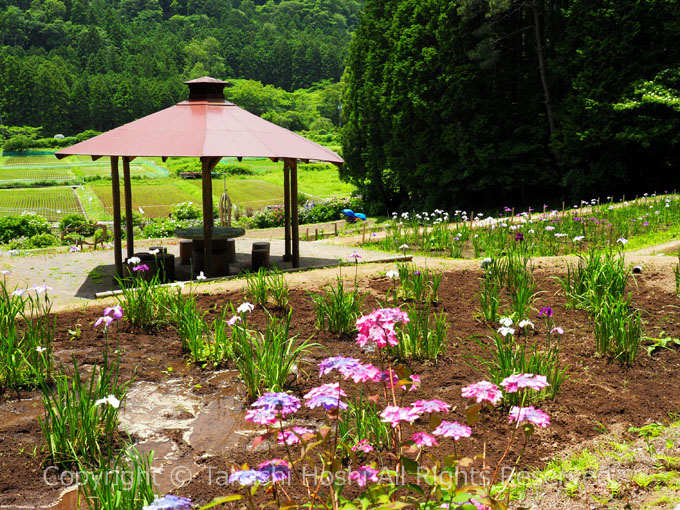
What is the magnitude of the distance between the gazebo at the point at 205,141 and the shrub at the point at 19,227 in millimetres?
12477

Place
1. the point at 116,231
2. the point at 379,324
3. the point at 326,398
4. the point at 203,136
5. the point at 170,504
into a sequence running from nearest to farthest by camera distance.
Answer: the point at 170,504, the point at 326,398, the point at 379,324, the point at 203,136, the point at 116,231

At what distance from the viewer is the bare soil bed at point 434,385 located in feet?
10.8

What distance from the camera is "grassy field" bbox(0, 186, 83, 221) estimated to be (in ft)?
136

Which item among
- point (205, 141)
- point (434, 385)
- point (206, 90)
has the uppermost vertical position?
point (206, 90)

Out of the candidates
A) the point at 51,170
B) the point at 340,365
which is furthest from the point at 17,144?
the point at 340,365

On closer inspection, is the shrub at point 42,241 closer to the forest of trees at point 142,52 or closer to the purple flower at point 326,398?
the purple flower at point 326,398

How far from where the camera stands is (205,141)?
26.0 ft

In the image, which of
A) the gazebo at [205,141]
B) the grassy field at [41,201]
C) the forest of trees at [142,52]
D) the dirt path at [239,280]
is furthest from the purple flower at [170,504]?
the forest of trees at [142,52]

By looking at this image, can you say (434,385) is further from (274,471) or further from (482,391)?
(274,471)

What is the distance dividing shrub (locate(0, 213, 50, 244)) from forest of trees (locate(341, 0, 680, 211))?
1300cm

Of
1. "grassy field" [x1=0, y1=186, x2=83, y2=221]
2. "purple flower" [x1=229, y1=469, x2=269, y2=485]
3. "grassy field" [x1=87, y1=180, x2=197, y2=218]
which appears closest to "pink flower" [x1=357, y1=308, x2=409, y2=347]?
"purple flower" [x1=229, y1=469, x2=269, y2=485]

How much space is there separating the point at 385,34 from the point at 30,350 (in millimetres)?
24532

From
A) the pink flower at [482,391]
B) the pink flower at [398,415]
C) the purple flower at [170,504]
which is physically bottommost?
the purple flower at [170,504]

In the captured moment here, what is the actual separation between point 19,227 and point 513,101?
1716 centimetres
